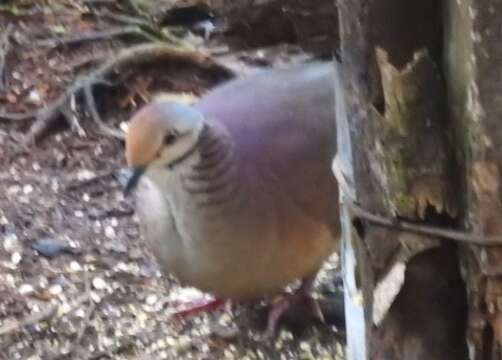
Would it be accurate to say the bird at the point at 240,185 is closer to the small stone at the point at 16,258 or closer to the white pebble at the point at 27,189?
the small stone at the point at 16,258

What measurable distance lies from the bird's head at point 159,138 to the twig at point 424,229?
623mm

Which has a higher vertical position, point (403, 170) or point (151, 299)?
point (403, 170)

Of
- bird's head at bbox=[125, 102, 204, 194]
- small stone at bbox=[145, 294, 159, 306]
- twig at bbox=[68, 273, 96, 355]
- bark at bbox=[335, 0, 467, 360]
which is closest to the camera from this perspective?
bark at bbox=[335, 0, 467, 360]

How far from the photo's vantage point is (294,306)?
86.8 inches

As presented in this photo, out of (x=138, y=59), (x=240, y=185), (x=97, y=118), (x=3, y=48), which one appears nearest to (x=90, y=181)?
(x=97, y=118)

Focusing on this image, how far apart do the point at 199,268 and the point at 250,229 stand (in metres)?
0.12

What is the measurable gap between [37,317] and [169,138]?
550 mm

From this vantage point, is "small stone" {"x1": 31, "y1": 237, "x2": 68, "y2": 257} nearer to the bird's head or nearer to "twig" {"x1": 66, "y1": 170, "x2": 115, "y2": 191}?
"twig" {"x1": 66, "y1": 170, "x2": 115, "y2": 191}

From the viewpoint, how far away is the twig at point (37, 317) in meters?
2.21

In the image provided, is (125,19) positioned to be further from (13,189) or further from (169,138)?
(169,138)

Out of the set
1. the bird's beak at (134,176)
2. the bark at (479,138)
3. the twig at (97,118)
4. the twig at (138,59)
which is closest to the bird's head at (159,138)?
the bird's beak at (134,176)

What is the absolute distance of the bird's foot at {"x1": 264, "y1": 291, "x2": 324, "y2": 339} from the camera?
2.20 m

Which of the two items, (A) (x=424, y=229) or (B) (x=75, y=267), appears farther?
(B) (x=75, y=267)

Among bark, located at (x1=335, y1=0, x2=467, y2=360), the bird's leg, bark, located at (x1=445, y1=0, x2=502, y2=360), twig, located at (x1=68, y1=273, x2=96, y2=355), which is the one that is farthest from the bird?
bark, located at (x1=445, y1=0, x2=502, y2=360)
